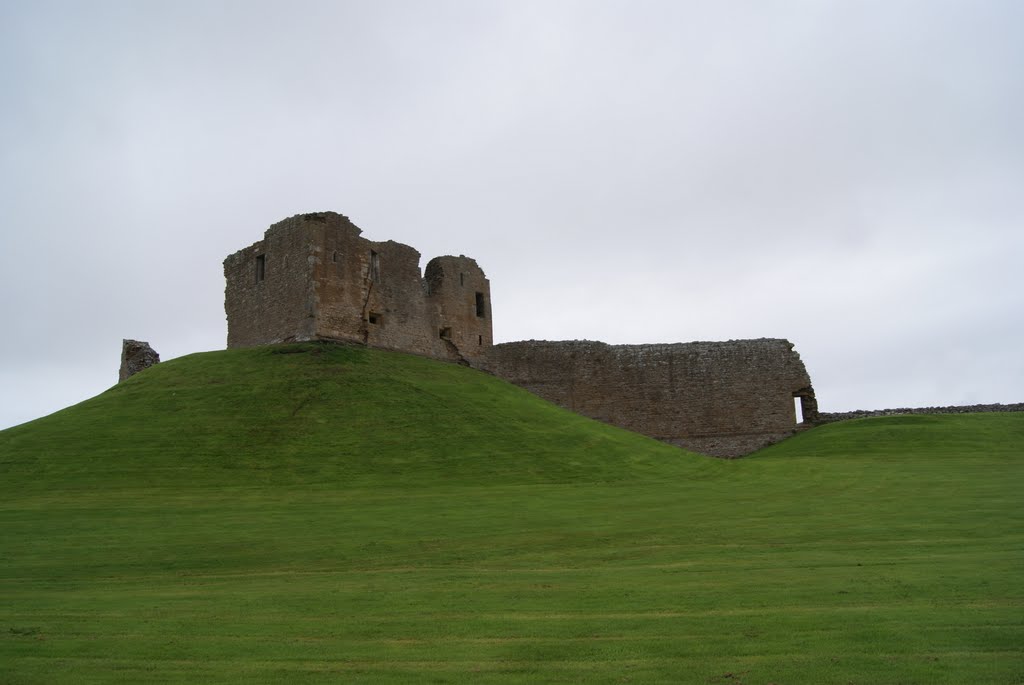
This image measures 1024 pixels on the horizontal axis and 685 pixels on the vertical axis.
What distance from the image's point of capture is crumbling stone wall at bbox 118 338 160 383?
1405 inches

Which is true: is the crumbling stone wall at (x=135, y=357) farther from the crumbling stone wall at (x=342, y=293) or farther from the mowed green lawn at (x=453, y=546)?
the mowed green lawn at (x=453, y=546)

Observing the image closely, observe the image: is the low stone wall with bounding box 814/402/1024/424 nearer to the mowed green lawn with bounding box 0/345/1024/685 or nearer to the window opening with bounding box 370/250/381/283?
the mowed green lawn with bounding box 0/345/1024/685

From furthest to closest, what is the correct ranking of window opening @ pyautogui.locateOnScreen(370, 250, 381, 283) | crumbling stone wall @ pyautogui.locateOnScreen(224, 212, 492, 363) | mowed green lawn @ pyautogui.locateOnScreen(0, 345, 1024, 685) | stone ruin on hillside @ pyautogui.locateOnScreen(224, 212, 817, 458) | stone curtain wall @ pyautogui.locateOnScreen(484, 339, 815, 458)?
stone curtain wall @ pyautogui.locateOnScreen(484, 339, 815, 458)
window opening @ pyautogui.locateOnScreen(370, 250, 381, 283)
stone ruin on hillside @ pyautogui.locateOnScreen(224, 212, 817, 458)
crumbling stone wall @ pyautogui.locateOnScreen(224, 212, 492, 363)
mowed green lawn @ pyautogui.locateOnScreen(0, 345, 1024, 685)

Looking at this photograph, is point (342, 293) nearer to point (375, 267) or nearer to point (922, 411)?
point (375, 267)

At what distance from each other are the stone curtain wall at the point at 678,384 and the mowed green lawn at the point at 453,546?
10.6m

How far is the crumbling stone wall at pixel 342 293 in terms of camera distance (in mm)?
32031

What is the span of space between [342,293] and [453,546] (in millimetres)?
19966

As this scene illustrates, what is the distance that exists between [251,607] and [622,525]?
25.5ft

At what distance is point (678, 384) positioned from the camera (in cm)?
4216

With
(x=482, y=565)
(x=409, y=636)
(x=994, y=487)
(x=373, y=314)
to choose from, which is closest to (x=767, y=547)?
(x=482, y=565)

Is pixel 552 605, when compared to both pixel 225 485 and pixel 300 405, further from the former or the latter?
pixel 300 405

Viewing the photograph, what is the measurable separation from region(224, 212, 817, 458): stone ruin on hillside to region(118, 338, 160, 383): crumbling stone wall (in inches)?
155

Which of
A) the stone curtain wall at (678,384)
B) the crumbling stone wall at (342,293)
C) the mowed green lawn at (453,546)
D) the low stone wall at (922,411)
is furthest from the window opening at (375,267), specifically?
the low stone wall at (922,411)

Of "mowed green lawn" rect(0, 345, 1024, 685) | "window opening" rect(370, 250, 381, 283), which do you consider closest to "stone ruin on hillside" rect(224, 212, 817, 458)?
"window opening" rect(370, 250, 381, 283)
